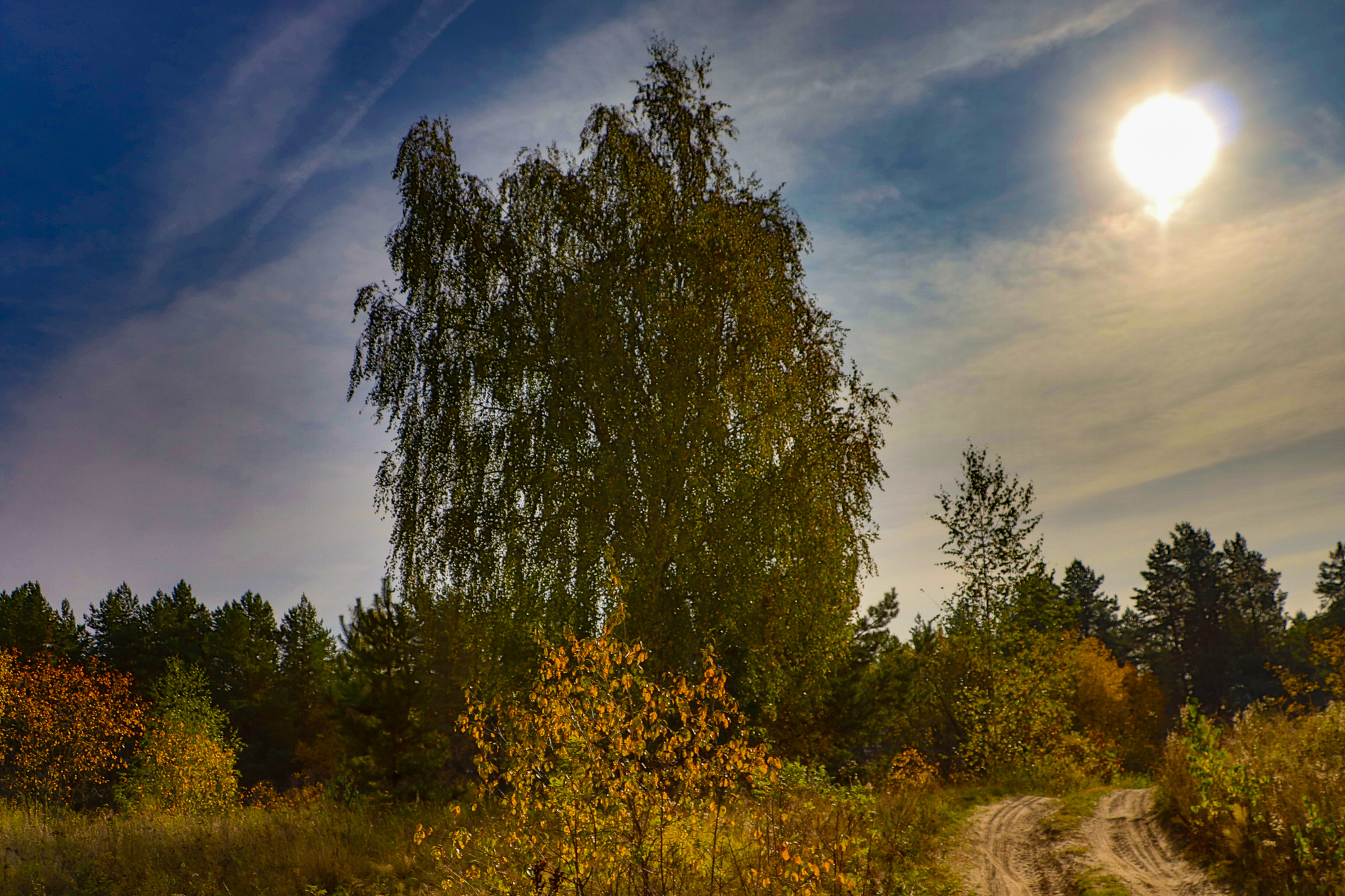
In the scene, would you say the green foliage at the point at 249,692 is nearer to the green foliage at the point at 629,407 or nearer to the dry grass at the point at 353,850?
the dry grass at the point at 353,850

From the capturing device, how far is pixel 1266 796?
8.14 metres

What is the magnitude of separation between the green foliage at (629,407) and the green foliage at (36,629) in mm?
39542

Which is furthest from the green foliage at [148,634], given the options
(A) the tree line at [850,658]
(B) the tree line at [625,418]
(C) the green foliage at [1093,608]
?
(C) the green foliage at [1093,608]

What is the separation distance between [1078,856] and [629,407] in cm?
801

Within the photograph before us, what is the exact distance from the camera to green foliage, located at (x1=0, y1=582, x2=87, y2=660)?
38.9 metres

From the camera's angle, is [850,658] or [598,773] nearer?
[598,773]

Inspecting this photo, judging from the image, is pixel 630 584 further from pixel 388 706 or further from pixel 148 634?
pixel 148 634

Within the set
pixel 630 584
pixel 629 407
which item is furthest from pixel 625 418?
pixel 630 584

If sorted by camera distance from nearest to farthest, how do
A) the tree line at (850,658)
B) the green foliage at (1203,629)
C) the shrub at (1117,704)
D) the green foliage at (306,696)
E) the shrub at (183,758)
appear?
the tree line at (850,658), the shrub at (183,758), the shrub at (1117,704), the green foliage at (306,696), the green foliage at (1203,629)

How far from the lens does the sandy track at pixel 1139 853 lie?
794 centimetres

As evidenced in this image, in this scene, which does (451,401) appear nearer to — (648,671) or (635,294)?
(635,294)

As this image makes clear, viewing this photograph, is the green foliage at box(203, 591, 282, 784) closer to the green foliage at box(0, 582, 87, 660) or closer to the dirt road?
the green foliage at box(0, 582, 87, 660)

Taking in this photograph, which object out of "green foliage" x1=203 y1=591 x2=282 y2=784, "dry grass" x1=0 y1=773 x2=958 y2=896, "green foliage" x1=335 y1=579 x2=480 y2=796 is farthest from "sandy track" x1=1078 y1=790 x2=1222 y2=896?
"green foliage" x1=203 y1=591 x2=282 y2=784

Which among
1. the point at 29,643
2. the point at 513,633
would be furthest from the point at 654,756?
the point at 29,643
